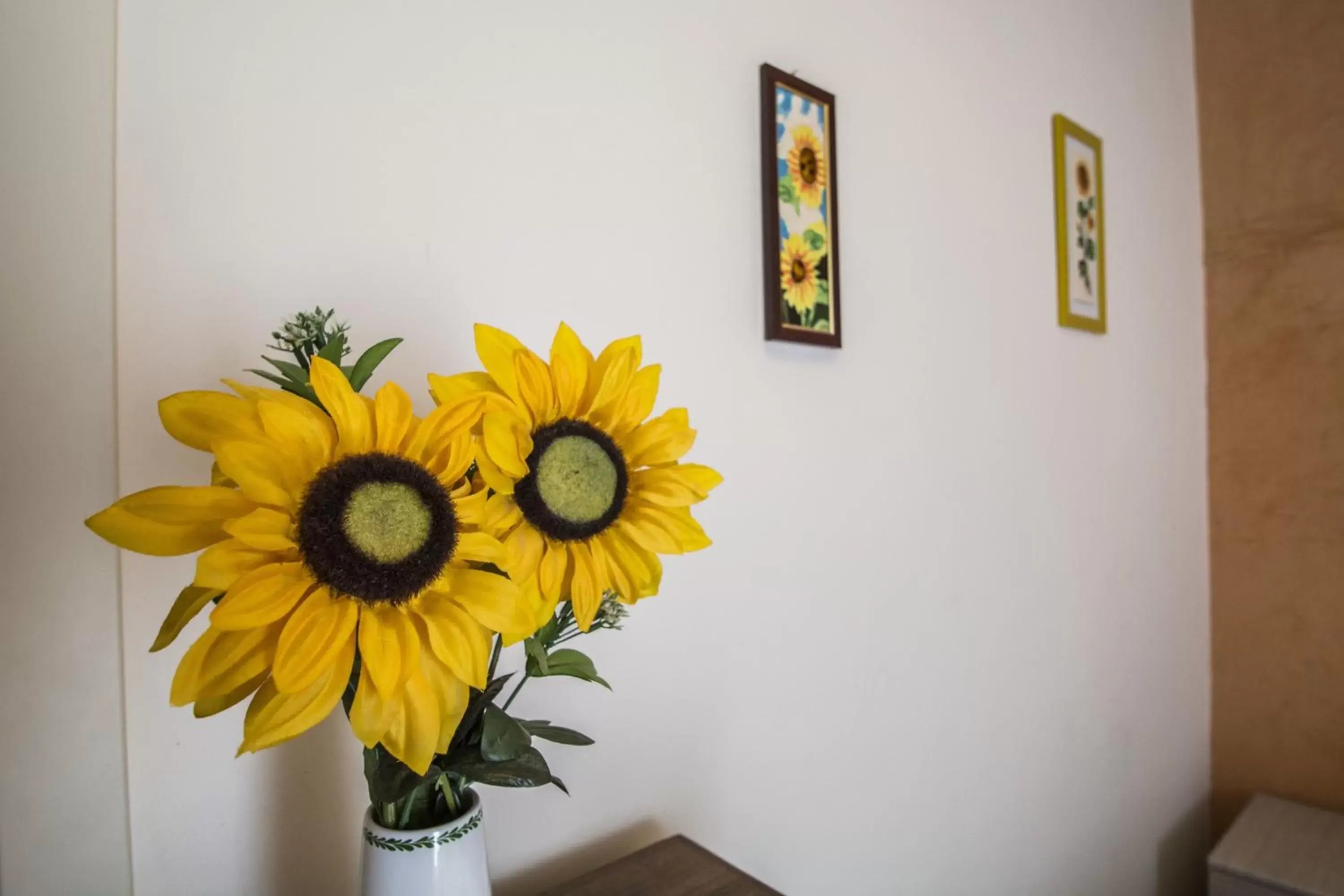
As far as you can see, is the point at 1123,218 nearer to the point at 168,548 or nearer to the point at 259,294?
the point at 259,294

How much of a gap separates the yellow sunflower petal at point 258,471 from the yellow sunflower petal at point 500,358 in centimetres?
13

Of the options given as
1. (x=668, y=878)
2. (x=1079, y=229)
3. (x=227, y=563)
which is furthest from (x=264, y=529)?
(x=1079, y=229)

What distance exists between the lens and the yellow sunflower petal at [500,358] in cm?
45

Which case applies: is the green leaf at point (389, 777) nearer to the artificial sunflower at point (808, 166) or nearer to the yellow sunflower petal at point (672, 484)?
the yellow sunflower petal at point (672, 484)

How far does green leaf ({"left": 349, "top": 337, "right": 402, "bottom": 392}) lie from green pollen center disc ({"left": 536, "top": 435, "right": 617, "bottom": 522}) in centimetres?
11

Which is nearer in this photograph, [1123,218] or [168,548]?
[168,548]

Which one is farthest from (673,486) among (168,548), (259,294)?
(259,294)

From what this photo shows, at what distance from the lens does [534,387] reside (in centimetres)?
46

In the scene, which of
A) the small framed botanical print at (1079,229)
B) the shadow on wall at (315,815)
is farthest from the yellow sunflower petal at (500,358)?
the small framed botanical print at (1079,229)

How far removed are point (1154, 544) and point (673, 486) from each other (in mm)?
1793

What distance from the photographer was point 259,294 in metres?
0.61

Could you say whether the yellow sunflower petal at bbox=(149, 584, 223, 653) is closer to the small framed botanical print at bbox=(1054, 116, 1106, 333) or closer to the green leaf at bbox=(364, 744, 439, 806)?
the green leaf at bbox=(364, 744, 439, 806)

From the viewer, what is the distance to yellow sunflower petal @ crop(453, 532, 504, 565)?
0.40 meters

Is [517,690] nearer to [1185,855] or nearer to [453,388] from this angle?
[453,388]
